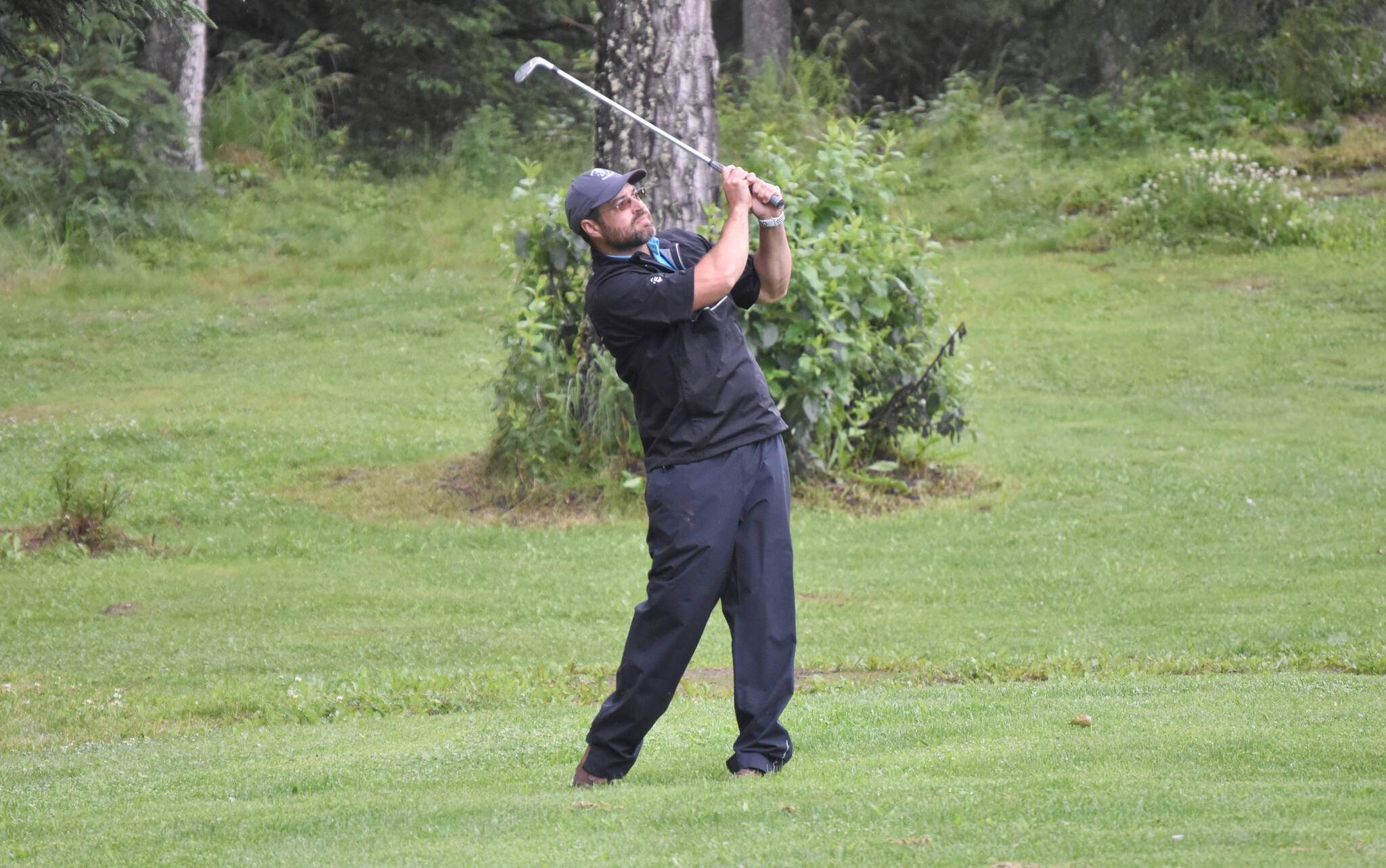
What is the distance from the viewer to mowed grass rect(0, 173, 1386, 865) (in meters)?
4.24

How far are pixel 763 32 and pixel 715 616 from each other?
59.3 ft

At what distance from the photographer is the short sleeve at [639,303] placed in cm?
457

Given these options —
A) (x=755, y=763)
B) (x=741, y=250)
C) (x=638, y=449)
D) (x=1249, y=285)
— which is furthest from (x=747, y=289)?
(x=1249, y=285)

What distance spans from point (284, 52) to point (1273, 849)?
81.5 feet

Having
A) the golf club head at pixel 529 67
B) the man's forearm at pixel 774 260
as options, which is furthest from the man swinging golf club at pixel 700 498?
the golf club head at pixel 529 67

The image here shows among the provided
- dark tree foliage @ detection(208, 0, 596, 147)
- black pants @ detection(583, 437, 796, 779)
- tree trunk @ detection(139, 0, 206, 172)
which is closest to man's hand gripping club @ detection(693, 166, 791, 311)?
black pants @ detection(583, 437, 796, 779)

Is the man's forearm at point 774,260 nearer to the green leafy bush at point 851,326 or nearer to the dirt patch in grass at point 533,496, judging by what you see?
the green leafy bush at point 851,326

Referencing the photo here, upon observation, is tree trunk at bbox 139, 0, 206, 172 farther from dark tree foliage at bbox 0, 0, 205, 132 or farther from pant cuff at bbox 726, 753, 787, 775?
pant cuff at bbox 726, 753, 787, 775

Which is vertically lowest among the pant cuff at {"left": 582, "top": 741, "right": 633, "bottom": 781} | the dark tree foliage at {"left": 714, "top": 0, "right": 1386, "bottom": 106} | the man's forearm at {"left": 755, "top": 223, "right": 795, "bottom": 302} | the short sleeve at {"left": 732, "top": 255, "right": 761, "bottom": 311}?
the pant cuff at {"left": 582, "top": 741, "right": 633, "bottom": 781}

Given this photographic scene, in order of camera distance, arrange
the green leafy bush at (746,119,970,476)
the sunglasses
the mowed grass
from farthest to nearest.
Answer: the green leafy bush at (746,119,970,476)
the sunglasses
the mowed grass

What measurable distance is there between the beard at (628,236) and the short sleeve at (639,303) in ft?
0.52

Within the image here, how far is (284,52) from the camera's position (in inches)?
1020

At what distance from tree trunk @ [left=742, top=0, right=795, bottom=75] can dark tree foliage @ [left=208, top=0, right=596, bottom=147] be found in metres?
2.57

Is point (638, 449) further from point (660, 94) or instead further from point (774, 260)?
point (774, 260)
